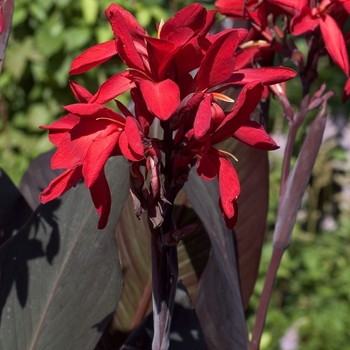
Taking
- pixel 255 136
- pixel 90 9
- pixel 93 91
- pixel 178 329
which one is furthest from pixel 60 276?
pixel 93 91

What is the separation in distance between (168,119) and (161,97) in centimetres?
3

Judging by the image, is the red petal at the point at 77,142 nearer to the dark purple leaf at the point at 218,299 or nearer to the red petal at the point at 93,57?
the red petal at the point at 93,57

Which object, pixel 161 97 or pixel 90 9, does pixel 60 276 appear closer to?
pixel 161 97

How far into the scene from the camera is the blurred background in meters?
2.45

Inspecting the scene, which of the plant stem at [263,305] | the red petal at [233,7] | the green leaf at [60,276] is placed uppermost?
the red petal at [233,7]

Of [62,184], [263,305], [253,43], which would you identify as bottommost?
[263,305]

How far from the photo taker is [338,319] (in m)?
2.16

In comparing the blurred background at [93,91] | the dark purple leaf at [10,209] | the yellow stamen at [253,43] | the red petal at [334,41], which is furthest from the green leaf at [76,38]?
the red petal at [334,41]

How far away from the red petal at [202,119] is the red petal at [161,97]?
0.02 m

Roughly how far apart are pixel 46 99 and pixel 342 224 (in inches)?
56.7

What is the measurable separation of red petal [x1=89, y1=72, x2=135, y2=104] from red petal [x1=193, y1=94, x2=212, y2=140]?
0.29 ft

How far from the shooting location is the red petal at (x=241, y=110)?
20.9 inches

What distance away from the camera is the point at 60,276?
84 cm

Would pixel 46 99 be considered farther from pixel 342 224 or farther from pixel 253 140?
pixel 253 140
